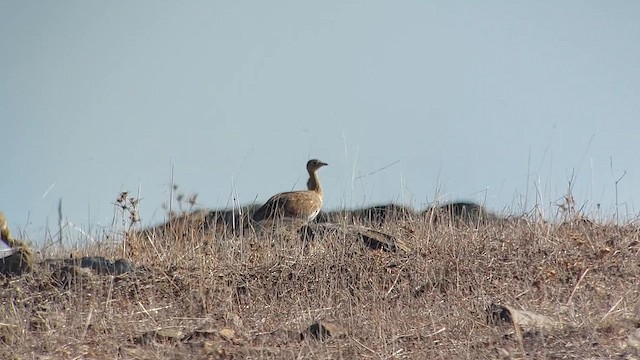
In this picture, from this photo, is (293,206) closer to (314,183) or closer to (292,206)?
(292,206)

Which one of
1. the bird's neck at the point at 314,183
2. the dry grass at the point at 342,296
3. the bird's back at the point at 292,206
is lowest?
the dry grass at the point at 342,296

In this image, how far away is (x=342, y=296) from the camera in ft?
25.6

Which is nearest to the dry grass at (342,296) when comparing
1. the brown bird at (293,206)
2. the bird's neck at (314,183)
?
the brown bird at (293,206)

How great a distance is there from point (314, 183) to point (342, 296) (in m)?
6.64

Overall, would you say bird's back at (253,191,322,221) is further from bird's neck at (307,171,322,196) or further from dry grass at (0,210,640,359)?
dry grass at (0,210,640,359)

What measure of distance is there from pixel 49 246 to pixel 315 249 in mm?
2107

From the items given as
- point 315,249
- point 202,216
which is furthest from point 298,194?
point 315,249

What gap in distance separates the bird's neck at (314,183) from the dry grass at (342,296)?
4655mm

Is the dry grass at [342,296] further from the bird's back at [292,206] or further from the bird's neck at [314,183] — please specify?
the bird's neck at [314,183]

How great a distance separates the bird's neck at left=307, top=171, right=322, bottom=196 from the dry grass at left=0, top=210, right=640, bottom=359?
4655 mm

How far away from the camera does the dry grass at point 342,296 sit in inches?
249

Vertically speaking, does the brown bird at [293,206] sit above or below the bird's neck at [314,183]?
below

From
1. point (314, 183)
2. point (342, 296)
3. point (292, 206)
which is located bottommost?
point (342, 296)

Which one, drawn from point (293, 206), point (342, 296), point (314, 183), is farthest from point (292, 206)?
point (342, 296)
